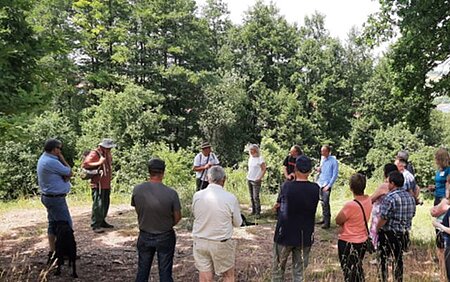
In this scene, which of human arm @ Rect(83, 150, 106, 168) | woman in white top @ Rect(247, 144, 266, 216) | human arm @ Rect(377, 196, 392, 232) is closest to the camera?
human arm @ Rect(377, 196, 392, 232)

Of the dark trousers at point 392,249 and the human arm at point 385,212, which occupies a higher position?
the human arm at point 385,212

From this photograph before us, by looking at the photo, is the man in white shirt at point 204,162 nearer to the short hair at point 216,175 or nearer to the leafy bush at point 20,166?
the short hair at point 216,175

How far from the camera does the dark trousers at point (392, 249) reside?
4773mm

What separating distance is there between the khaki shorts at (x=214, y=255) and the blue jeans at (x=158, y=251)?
0.36 m

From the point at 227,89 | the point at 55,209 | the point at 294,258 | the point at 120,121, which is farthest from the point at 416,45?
the point at 227,89

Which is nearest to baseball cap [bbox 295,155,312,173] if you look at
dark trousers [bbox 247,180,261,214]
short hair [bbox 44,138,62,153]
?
short hair [bbox 44,138,62,153]

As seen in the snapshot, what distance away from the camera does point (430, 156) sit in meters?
30.4

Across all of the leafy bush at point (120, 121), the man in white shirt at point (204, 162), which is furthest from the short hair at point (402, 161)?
the leafy bush at point (120, 121)

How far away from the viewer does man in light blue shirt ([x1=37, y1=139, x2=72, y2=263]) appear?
555 cm

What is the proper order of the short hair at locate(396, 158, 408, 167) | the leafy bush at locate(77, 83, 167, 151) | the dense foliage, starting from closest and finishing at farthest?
the short hair at locate(396, 158, 408, 167) → the dense foliage → the leafy bush at locate(77, 83, 167, 151)

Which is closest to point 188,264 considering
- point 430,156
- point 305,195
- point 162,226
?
point 162,226

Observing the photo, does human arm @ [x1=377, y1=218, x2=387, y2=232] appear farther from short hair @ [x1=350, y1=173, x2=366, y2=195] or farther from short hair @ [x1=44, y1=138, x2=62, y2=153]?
short hair @ [x1=44, y1=138, x2=62, y2=153]

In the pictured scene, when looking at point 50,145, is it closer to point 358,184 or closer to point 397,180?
point 358,184

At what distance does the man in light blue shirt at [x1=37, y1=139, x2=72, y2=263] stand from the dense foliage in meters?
7.00
